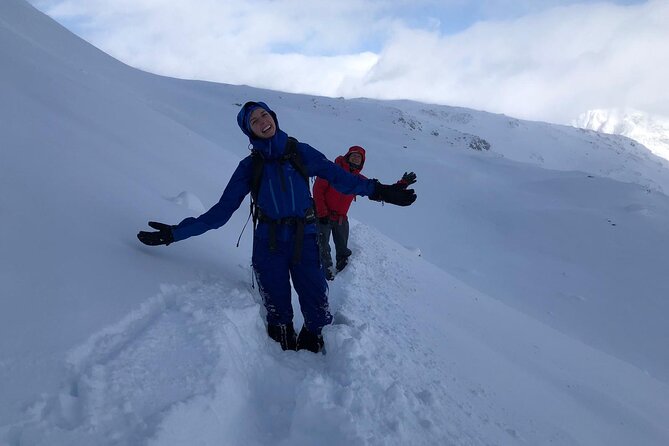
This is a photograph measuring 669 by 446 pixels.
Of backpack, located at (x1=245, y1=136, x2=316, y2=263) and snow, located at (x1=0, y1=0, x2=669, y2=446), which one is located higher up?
backpack, located at (x1=245, y1=136, x2=316, y2=263)

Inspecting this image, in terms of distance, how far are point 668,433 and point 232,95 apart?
2443cm

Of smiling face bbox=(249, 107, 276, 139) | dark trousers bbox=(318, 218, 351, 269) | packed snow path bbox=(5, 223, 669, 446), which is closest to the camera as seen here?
packed snow path bbox=(5, 223, 669, 446)

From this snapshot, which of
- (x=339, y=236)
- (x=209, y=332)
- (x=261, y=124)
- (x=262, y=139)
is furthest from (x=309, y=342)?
(x=339, y=236)

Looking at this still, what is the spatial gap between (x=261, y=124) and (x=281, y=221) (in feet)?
2.36

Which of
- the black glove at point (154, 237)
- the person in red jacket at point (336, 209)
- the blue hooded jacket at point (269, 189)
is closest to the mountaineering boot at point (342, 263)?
the person in red jacket at point (336, 209)

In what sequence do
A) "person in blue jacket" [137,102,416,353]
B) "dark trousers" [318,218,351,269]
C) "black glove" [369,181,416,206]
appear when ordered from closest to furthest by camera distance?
1. "person in blue jacket" [137,102,416,353]
2. "black glove" [369,181,416,206]
3. "dark trousers" [318,218,351,269]

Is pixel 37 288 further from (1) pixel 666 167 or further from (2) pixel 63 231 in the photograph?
(1) pixel 666 167

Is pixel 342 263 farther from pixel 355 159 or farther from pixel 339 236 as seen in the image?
pixel 355 159

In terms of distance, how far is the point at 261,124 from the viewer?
297cm

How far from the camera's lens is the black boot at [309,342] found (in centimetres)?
332

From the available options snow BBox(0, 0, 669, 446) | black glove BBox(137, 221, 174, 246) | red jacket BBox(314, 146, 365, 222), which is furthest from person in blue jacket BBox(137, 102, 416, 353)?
red jacket BBox(314, 146, 365, 222)

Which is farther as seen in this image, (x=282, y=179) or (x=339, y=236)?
(x=339, y=236)

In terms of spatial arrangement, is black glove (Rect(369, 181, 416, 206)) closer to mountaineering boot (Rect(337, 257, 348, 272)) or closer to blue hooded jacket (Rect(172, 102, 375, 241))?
blue hooded jacket (Rect(172, 102, 375, 241))

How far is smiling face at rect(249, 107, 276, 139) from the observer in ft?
9.75
